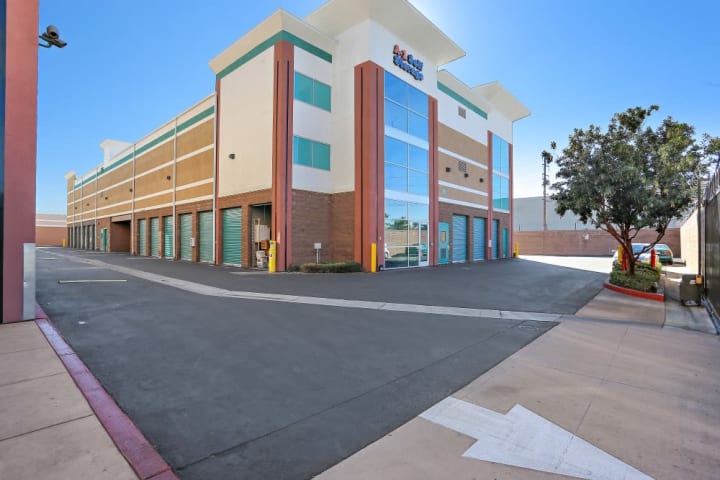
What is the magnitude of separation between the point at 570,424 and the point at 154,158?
34.8 meters

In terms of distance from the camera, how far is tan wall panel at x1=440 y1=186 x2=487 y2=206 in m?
23.8

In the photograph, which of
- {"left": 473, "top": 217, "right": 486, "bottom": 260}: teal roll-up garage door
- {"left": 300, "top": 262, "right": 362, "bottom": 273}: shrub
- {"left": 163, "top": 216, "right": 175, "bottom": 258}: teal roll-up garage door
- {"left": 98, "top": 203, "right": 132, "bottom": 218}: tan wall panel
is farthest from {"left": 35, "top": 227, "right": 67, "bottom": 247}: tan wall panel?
{"left": 473, "top": 217, "right": 486, "bottom": 260}: teal roll-up garage door

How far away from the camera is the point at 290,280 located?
44.8 feet

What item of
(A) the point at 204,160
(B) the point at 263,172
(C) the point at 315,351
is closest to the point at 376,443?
(C) the point at 315,351

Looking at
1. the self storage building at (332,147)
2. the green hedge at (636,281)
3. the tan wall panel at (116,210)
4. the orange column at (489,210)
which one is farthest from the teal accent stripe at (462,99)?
the tan wall panel at (116,210)

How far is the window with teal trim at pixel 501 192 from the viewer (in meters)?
30.2

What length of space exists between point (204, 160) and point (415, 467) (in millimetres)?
24755

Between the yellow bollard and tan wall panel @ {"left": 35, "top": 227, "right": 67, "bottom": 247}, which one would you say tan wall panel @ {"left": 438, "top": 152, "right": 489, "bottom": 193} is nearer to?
the yellow bollard

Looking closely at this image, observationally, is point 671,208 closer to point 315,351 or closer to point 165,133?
point 315,351

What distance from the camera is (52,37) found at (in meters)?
7.26

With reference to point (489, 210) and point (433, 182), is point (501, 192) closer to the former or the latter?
point (489, 210)

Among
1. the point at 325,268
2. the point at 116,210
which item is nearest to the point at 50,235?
the point at 116,210

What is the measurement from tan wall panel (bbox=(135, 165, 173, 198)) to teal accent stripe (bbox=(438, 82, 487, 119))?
21.7m

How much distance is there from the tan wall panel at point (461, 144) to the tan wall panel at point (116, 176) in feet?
102
